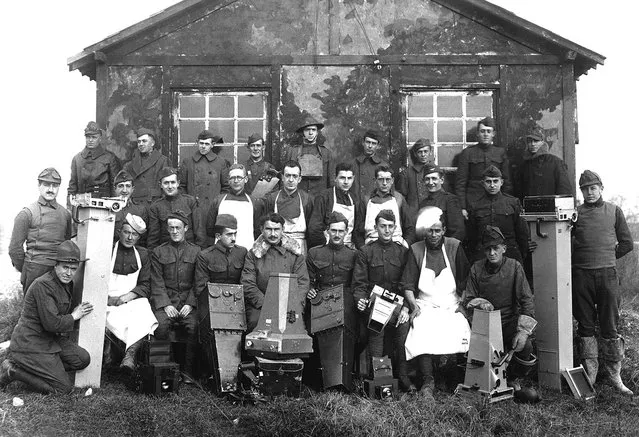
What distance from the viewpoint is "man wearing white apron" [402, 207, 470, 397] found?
7.89m

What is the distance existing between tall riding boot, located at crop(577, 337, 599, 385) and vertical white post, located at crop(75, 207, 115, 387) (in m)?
5.43

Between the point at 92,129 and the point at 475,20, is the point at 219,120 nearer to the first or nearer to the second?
the point at 92,129

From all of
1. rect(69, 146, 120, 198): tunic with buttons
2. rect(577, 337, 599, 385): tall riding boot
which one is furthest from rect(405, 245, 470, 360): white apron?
rect(69, 146, 120, 198): tunic with buttons

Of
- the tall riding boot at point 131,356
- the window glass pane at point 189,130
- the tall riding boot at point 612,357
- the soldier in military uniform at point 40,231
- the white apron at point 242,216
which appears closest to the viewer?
the tall riding boot at point 131,356

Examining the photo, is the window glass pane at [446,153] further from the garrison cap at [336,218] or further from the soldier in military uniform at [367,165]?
the garrison cap at [336,218]

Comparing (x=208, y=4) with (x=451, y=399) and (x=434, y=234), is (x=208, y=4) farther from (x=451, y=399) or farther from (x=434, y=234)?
(x=451, y=399)

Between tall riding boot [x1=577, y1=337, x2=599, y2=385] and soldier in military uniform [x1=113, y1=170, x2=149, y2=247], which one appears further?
soldier in military uniform [x1=113, y1=170, x2=149, y2=247]

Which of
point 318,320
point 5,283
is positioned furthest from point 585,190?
point 5,283

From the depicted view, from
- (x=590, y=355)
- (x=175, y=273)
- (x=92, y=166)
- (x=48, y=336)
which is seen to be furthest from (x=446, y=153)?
(x=48, y=336)

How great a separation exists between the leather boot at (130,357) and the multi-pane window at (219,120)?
3.66 metres

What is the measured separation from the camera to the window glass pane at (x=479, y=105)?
1096 centimetres

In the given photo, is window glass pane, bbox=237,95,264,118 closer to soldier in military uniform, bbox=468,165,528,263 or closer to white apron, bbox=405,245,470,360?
soldier in military uniform, bbox=468,165,528,263

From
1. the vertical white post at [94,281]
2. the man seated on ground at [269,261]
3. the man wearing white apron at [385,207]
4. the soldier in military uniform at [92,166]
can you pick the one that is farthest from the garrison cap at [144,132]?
the man wearing white apron at [385,207]

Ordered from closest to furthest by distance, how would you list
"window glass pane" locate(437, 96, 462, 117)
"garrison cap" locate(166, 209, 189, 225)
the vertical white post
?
the vertical white post, "garrison cap" locate(166, 209, 189, 225), "window glass pane" locate(437, 96, 462, 117)
